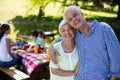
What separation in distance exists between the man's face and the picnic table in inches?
144

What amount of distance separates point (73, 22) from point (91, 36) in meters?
0.23

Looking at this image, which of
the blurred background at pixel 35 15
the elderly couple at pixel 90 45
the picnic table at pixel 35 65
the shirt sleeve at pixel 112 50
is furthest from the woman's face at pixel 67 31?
the blurred background at pixel 35 15

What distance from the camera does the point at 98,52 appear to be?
3023 millimetres

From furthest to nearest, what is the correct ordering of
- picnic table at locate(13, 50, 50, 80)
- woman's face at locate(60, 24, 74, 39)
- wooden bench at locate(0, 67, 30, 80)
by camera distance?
picnic table at locate(13, 50, 50, 80) → wooden bench at locate(0, 67, 30, 80) → woman's face at locate(60, 24, 74, 39)

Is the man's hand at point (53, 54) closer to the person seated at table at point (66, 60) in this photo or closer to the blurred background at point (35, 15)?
the person seated at table at point (66, 60)

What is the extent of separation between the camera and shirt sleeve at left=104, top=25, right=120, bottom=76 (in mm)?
2953

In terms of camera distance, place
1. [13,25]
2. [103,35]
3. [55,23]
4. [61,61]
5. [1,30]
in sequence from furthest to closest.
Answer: [55,23]
[13,25]
[1,30]
[61,61]
[103,35]

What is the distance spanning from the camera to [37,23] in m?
16.3

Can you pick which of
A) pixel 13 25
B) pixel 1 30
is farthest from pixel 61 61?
pixel 13 25

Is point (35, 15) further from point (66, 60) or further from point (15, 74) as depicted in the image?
point (66, 60)

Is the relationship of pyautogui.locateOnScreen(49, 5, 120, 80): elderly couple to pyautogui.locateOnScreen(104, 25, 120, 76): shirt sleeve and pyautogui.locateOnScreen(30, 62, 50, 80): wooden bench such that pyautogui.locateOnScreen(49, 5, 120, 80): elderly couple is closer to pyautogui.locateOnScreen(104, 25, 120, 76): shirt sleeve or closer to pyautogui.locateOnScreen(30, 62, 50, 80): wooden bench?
pyautogui.locateOnScreen(104, 25, 120, 76): shirt sleeve

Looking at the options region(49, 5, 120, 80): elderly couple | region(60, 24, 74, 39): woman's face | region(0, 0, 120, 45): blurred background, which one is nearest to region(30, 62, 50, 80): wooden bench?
region(49, 5, 120, 80): elderly couple

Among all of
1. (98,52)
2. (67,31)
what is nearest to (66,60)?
(67,31)

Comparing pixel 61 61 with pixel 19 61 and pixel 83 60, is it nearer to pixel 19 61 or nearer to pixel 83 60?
pixel 83 60
